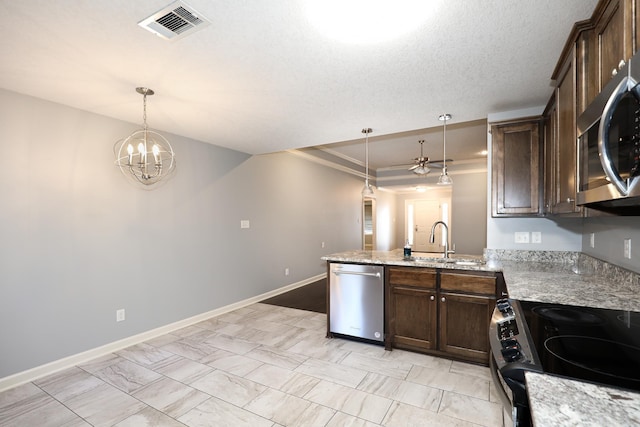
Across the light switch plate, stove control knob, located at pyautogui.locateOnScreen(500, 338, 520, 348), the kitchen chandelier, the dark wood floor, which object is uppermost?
the kitchen chandelier

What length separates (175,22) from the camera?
1.68m

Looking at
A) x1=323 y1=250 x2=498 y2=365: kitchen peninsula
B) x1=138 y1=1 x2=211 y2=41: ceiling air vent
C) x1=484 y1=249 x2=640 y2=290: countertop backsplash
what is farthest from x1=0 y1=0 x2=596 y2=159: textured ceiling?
x1=323 y1=250 x2=498 y2=365: kitchen peninsula

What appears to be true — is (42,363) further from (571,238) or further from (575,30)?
(571,238)

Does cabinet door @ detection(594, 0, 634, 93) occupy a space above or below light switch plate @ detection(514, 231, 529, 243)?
above

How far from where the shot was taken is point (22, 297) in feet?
8.43

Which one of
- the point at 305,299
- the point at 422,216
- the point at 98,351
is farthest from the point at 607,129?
the point at 422,216

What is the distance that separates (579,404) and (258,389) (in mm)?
2266

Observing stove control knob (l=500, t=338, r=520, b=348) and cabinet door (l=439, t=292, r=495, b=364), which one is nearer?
stove control knob (l=500, t=338, r=520, b=348)

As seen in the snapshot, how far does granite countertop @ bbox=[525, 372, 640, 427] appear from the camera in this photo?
611 millimetres

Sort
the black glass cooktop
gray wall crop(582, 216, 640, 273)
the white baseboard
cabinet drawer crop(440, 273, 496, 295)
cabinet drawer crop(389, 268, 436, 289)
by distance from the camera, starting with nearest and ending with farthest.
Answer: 1. the black glass cooktop
2. gray wall crop(582, 216, 640, 273)
3. the white baseboard
4. cabinet drawer crop(440, 273, 496, 295)
5. cabinet drawer crop(389, 268, 436, 289)

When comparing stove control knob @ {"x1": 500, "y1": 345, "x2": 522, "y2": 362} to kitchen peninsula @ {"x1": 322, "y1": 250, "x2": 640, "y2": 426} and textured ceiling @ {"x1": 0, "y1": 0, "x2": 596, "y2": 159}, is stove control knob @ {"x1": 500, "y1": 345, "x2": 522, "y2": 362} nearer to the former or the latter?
kitchen peninsula @ {"x1": 322, "y1": 250, "x2": 640, "y2": 426}

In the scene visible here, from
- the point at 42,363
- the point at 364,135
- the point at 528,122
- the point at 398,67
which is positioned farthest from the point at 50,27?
the point at 528,122

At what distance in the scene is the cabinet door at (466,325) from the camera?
266cm

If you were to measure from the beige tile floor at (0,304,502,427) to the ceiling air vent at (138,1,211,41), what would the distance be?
2.50 meters
